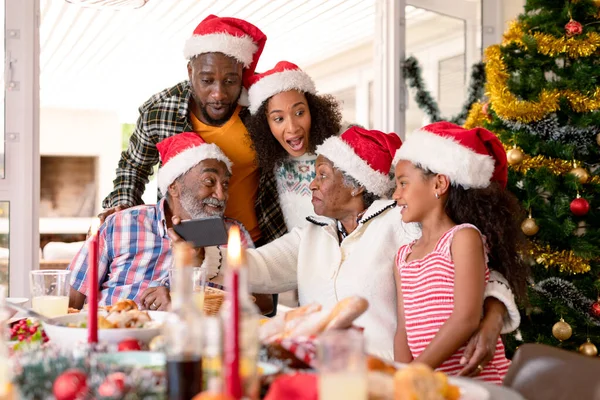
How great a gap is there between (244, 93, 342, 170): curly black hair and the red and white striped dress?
3.10 feet

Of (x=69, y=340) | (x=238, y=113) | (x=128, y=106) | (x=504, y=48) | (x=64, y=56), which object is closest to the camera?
(x=69, y=340)

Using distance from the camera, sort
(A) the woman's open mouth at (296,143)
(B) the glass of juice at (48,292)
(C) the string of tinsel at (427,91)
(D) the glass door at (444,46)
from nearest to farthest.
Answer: (B) the glass of juice at (48,292) < (A) the woman's open mouth at (296,143) < (C) the string of tinsel at (427,91) < (D) the glass door at (444,46)

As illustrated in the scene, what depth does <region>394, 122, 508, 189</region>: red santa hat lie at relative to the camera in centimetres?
216

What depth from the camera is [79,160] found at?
44.8 feet

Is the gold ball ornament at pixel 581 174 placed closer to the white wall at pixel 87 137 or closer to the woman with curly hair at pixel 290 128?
the woman with curly hair at pixel 290 128

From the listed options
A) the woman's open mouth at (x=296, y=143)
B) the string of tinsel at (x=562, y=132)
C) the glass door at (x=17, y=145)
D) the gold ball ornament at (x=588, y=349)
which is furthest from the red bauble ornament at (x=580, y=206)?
the glass door at (x=17, y=145)

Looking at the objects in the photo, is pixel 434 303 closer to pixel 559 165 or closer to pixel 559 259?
pixel 559 259

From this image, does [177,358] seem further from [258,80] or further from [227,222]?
[258,80]

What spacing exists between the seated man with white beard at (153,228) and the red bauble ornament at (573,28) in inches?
64.0

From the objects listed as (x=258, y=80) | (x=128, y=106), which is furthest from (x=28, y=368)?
(x=128, y=106)

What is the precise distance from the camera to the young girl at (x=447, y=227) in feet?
6.75

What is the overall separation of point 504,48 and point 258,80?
1211 millimetres

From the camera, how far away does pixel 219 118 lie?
10.0ft

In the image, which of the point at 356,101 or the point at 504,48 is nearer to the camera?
the point at 504,48
